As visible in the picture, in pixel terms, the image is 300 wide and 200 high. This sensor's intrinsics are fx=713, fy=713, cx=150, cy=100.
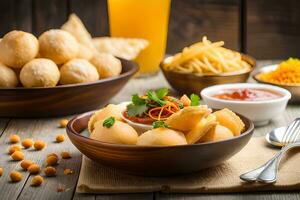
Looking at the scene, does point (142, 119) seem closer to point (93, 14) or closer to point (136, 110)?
point (136, 110)

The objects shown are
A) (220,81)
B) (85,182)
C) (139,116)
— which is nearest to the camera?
(85,182)

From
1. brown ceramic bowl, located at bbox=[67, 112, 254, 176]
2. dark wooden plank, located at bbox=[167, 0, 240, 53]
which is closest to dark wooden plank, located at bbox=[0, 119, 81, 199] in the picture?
brown ceramic bowl, located at bbox=[67, 112, 254, 176]

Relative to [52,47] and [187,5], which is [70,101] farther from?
[187,5]

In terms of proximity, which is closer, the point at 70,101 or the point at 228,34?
the point at 70,101

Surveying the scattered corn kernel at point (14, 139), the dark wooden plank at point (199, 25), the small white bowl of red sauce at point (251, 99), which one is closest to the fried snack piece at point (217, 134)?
the small white bowl of red sauce at point (251, 99)

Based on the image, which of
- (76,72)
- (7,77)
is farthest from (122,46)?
(7,77)

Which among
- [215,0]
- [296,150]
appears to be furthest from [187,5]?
[296,150]

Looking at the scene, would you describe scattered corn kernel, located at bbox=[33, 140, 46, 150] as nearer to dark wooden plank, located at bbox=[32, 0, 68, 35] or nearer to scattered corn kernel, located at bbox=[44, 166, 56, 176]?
scattered corn kernel, located at bbox=[44, 166, 56, 176]

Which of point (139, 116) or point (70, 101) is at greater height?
point (139, 116)
